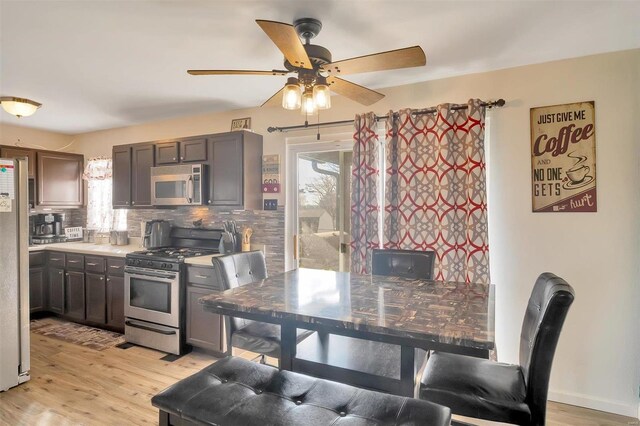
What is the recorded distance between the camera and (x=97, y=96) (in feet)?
11.1

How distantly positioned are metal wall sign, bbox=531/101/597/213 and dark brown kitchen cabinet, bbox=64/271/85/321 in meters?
4.55

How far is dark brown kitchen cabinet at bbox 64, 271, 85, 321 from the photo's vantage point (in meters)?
4.04

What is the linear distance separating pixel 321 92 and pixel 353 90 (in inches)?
15.1

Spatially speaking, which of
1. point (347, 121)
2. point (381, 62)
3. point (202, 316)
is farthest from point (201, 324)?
point (381, 62)

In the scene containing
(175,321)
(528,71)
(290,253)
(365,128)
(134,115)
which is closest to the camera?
Result: (528,71)

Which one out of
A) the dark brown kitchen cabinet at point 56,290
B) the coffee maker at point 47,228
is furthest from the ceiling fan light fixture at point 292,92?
the coffee maker at point 47,228

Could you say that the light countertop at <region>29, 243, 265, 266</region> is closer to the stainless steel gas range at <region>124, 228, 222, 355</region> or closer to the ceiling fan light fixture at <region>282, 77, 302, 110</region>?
the stainless steel gas range at <region>124, 228, 222, 355</region>

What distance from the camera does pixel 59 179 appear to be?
473 cm

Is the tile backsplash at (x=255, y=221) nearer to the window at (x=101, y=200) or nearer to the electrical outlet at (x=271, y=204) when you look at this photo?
the electrical outlet at (x=271, y=204)

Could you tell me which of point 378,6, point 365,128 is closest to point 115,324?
point 365,128

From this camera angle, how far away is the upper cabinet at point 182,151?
144 inches

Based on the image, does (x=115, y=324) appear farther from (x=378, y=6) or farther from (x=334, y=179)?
(x=378, y=6)

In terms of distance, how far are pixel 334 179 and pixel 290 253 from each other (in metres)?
0.85

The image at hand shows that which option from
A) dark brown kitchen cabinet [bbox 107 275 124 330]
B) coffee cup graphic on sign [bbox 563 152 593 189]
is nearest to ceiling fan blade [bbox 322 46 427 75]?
coffee cup graphic on sign [bbox 563 152 593 189]
